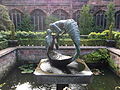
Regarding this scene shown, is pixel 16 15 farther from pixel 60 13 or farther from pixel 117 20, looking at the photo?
pixel 117 20

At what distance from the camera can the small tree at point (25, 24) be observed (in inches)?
607

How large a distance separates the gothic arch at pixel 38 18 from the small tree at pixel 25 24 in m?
0.91

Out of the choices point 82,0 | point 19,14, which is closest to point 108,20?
point 82,0

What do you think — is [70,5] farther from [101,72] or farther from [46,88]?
[46,88]

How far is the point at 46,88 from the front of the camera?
5.14m

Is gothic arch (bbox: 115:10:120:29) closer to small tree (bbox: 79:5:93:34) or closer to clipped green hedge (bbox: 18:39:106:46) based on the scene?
small tree (bbox: 79:5:93:34)

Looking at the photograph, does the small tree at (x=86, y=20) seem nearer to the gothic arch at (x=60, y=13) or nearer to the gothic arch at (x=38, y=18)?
the gothic arch at (x=60, y=13)

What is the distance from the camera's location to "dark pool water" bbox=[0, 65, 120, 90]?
5.22 meters

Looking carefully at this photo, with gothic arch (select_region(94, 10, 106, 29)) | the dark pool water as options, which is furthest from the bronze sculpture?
gothic arch (select_region(94, 10, 106, 29))

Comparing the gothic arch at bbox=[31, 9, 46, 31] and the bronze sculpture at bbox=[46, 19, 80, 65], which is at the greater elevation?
the gothic arch at bbox=[31, 9, 46, 31]

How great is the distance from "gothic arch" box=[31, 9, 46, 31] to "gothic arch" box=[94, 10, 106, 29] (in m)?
6.63

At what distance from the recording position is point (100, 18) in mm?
16109

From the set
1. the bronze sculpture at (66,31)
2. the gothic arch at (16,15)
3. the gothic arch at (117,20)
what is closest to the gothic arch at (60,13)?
the gothic arch at (16,15)

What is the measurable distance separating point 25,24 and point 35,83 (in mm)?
11097
